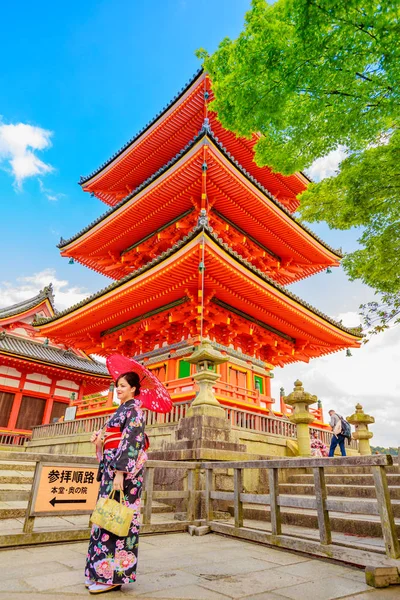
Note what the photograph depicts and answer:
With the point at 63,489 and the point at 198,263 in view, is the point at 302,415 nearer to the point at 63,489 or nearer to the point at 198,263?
the point at 198,263

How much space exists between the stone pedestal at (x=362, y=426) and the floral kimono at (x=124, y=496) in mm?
9508

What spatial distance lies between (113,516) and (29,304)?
68.7 ft

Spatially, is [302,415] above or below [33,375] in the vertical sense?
below

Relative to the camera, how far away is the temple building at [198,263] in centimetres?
1135

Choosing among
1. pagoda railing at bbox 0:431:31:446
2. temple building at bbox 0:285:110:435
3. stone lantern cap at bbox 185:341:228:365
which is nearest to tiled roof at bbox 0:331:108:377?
temple building at bbox 0:285:110:435

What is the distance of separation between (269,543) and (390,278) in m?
5.62

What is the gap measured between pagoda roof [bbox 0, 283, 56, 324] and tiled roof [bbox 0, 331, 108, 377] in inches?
51.1

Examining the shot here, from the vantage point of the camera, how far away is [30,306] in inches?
831

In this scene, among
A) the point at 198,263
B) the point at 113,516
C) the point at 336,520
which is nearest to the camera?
the point at 113,516

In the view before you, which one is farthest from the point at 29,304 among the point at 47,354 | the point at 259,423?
the point at 259,423

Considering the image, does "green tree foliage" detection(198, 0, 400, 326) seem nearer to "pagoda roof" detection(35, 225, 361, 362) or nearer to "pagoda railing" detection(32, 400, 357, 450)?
"pagoda roof" detection(35, 225, 361, 362)

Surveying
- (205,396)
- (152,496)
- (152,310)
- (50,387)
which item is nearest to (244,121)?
(205,396)

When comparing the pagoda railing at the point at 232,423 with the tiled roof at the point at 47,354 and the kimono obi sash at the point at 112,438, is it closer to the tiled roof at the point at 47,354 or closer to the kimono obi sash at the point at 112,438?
the kimono obi sash at the point at 112,438

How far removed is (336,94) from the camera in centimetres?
548
